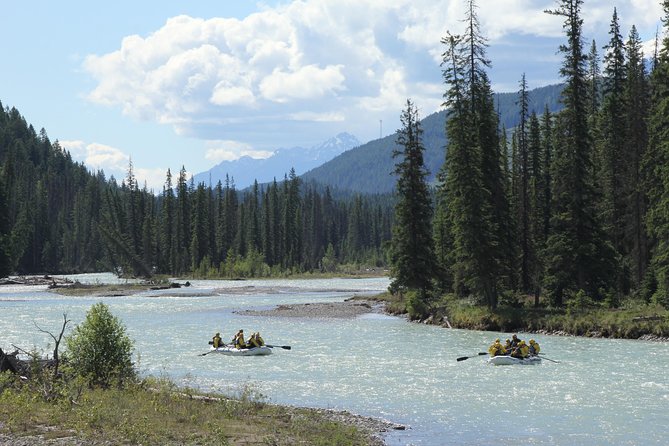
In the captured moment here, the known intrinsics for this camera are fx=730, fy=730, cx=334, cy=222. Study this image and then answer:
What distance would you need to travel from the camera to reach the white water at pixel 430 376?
19516mm

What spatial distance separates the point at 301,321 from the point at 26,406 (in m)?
34.7

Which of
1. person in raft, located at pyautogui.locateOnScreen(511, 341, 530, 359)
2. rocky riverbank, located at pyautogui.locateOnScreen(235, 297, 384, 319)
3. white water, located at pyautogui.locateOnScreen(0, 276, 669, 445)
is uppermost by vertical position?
rocky riverbank, located at pyautogui.locateOnScreen(235, 297, 384, 319)

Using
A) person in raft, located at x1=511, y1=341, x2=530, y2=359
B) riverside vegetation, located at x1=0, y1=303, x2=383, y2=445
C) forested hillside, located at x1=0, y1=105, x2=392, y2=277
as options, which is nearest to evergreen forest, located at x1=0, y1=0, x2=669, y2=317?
person in raft, located at x1=511, y1=341, x2=530, y2=359

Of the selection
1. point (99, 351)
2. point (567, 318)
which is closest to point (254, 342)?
point (99, 351)

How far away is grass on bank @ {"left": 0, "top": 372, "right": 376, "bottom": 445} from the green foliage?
98 cm

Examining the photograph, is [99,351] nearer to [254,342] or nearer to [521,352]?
[254,342]

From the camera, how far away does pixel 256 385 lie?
2652 centimetres

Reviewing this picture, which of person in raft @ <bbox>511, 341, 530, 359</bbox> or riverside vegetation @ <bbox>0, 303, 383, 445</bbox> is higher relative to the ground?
Result: riverside vegetation @ <bbox>0, 303, 383, 445</bbox>

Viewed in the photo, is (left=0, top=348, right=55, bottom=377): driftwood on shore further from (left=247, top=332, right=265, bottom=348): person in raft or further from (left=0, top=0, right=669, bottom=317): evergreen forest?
(left=0, top=0, right=669, bottom=317): evergreen forest

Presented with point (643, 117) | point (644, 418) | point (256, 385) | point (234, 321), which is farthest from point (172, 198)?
point (644, 418)

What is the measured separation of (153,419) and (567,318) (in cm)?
2995

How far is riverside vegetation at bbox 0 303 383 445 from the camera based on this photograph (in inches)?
610

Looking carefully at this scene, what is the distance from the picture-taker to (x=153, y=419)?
1684cm

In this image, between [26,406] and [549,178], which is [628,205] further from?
[26,406]
